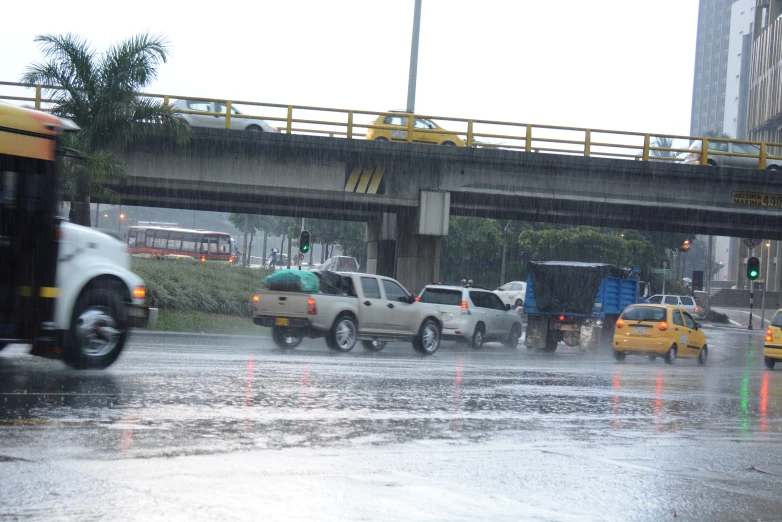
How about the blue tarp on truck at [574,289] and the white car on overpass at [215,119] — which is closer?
the blue tarp on truck at [574,289]

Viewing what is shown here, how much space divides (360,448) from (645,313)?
1762cm

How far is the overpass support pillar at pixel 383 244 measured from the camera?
39638mm

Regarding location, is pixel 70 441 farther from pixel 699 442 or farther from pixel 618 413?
pixel 618 413

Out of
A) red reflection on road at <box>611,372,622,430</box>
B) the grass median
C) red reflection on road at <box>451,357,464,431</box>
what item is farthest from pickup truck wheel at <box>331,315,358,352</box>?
the grass median

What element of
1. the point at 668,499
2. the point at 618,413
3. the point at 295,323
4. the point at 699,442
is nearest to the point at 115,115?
the point at 295,323

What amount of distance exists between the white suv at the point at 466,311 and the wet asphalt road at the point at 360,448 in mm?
12166

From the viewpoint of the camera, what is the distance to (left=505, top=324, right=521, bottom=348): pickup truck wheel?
28778mm

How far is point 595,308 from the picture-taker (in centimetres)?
2730

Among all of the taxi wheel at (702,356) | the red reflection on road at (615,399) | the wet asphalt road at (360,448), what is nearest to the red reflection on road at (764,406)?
the wet asphalt road at (360,448)

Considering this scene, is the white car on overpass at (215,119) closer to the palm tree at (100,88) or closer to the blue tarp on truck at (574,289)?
the palm tree at (100,88)

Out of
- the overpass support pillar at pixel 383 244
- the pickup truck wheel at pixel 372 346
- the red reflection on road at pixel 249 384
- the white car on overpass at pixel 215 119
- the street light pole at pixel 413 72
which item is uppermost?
the street light pole at pixel 413 72

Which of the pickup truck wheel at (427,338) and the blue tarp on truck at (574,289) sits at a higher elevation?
the blue tarp on truck at (574,289)

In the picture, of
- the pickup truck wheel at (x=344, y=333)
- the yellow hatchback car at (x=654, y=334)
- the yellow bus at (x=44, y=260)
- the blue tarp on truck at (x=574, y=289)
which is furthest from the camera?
the blue tarp on truck at (x=574, y=289)

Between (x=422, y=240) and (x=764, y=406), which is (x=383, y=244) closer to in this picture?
(x=422, y=240)
